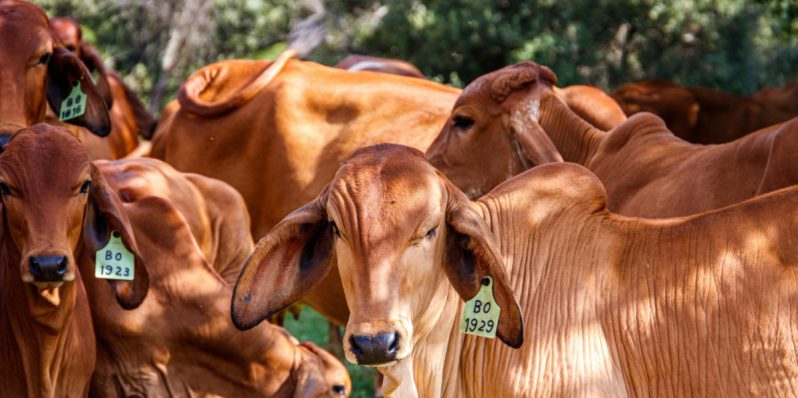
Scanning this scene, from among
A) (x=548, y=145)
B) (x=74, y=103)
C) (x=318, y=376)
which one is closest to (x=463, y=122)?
(x=548, y=145)

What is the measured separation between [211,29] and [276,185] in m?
9.69

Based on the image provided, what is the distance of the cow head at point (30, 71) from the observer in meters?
6.53

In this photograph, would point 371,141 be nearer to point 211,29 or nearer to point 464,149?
point 464,149

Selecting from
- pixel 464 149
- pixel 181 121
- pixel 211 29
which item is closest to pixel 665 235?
pixel 464 149

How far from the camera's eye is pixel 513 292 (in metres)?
4.62

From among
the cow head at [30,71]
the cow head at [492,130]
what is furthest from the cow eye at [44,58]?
the cow head at [492,130]

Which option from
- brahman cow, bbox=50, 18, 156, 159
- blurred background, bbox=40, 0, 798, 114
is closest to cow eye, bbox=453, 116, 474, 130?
brahman cow, bbox=50, 18, 156, 159

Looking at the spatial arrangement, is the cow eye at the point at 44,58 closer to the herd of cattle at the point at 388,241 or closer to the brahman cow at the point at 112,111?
the herd of cattle at the point at 388,241

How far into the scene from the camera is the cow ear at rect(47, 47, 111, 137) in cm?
694

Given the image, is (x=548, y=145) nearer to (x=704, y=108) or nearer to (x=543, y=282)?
(x=543, y=282)

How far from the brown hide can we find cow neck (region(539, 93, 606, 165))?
1.68m

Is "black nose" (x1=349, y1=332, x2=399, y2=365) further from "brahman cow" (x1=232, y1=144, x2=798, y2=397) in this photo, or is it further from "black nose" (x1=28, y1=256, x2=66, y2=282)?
"black nose" (x1=28, y1=256, x2=66, y2=282)

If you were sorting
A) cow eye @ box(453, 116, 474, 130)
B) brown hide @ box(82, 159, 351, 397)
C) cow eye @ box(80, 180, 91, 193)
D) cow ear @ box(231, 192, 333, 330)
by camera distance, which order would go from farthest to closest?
cow eye @ box(453, 116, 474, 130), brown hide @ box(82, 159, 351, 397), cow eye @ box(80, 180, 91, 193), cow ear @ box(231, 192, 333, 330)

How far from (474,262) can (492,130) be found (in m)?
2.42
